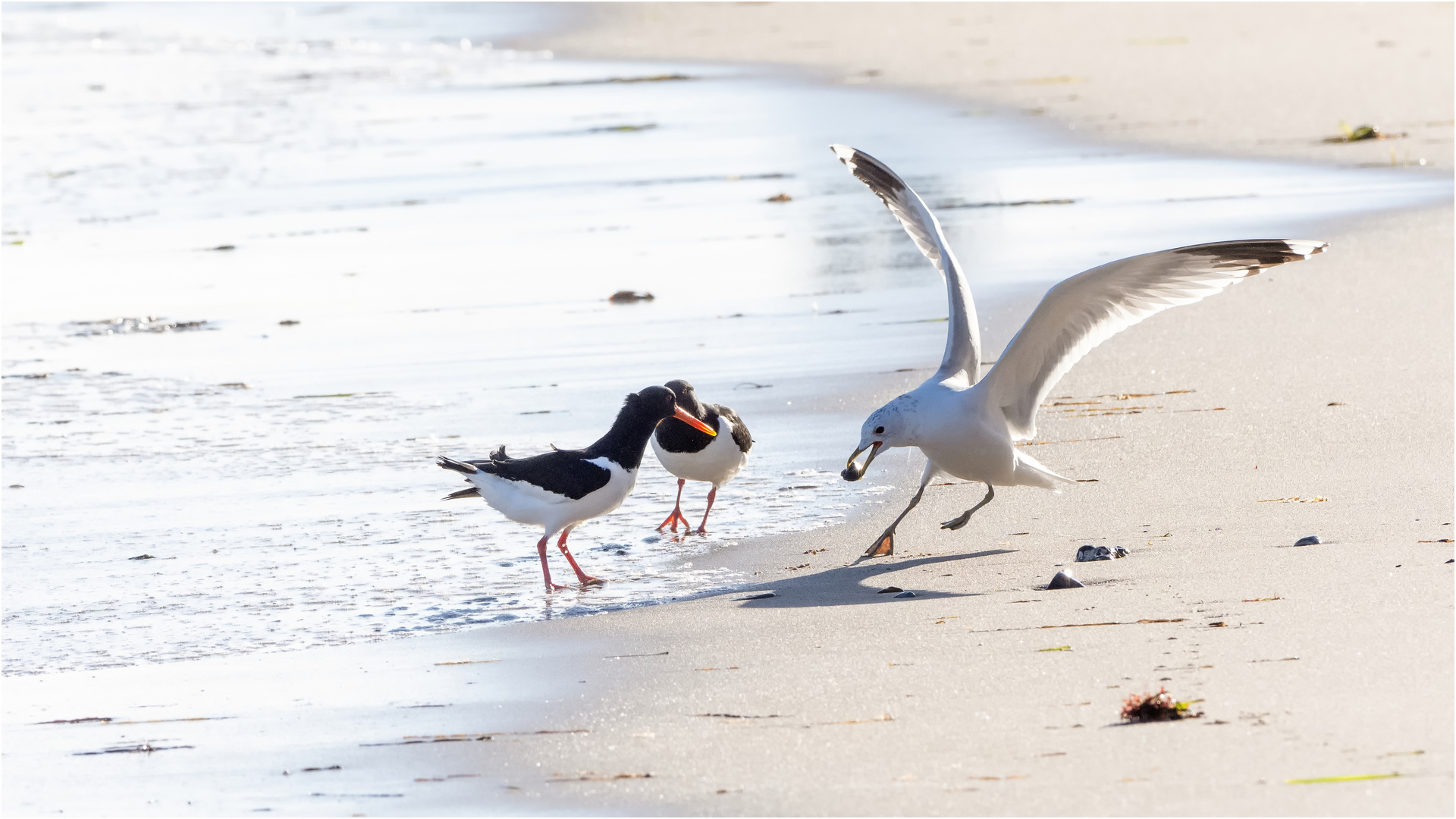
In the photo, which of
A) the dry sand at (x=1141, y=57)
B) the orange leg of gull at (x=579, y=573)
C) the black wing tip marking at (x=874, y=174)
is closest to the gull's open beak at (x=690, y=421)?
the orange leg of gull at (x=579, y=573)

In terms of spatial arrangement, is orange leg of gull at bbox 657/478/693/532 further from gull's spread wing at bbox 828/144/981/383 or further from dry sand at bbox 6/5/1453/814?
gull's spread wing at bbox 828/144/981/383

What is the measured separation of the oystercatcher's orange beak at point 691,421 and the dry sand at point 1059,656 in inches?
26.0

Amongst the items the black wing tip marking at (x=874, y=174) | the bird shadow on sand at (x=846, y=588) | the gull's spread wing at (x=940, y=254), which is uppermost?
the black wing tip marking at (x=874, y=174)

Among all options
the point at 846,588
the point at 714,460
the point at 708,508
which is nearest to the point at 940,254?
the point at 714,460

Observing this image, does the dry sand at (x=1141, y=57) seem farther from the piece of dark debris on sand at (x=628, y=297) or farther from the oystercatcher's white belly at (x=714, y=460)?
the oystercatcher's white belly at (x=714, y=460)

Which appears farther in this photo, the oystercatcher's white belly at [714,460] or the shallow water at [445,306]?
the oystercatcher's white belly at [714,460]

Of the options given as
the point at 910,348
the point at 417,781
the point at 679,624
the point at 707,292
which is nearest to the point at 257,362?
the point at 707,292

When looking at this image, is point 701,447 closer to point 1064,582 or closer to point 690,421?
point 690,421

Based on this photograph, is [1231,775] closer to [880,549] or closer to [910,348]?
[880,549]

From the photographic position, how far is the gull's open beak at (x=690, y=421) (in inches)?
278

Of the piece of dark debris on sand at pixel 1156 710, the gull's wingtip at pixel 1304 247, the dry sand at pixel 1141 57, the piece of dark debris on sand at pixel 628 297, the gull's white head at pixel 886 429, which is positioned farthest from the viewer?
the dry sand at pixel 1141 57

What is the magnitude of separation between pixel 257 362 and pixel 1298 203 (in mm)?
7100

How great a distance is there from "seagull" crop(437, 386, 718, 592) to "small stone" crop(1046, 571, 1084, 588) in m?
1.74

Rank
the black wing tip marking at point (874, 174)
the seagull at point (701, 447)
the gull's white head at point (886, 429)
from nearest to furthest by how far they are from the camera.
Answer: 1. the gull's white head at point (886, 429)
2. the seagull at point (701, 447)
3. the black wing tip marking at point (874, 174)
